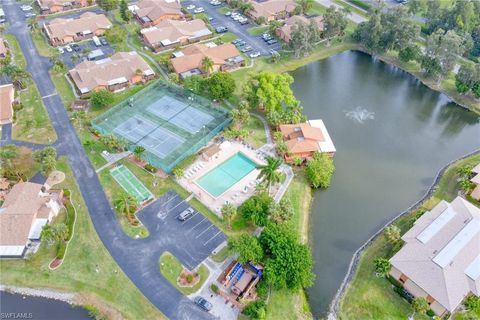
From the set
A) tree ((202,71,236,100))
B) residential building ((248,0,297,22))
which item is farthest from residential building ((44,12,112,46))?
tree ((202,71,236,100))

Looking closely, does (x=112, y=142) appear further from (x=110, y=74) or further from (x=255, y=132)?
(x=255, y=132)

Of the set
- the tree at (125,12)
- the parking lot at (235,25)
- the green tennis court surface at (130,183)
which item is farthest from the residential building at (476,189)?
the tree at (125,12)

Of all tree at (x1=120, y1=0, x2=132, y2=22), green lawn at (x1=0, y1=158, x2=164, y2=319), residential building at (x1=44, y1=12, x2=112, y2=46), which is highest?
tree at (x1=120, y1=0, x2=132, y2=22)

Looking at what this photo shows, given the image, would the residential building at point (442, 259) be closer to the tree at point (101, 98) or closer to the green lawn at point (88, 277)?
the green lawn at point (88, 277)

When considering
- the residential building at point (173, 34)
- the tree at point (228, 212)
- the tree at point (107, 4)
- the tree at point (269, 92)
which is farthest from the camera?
the tree at point (107, 4)

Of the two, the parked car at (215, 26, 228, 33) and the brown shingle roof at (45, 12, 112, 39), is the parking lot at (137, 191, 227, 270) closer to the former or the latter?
the parked car at (215, 26, 228, 33)

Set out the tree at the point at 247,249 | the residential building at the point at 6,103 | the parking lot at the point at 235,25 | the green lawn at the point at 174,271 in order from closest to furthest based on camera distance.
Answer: the tree at the point at 247,249 → the green lawn at the point at 174,271 → the residential building at the point at 6,103 → the parking lot at the point at 235,25
